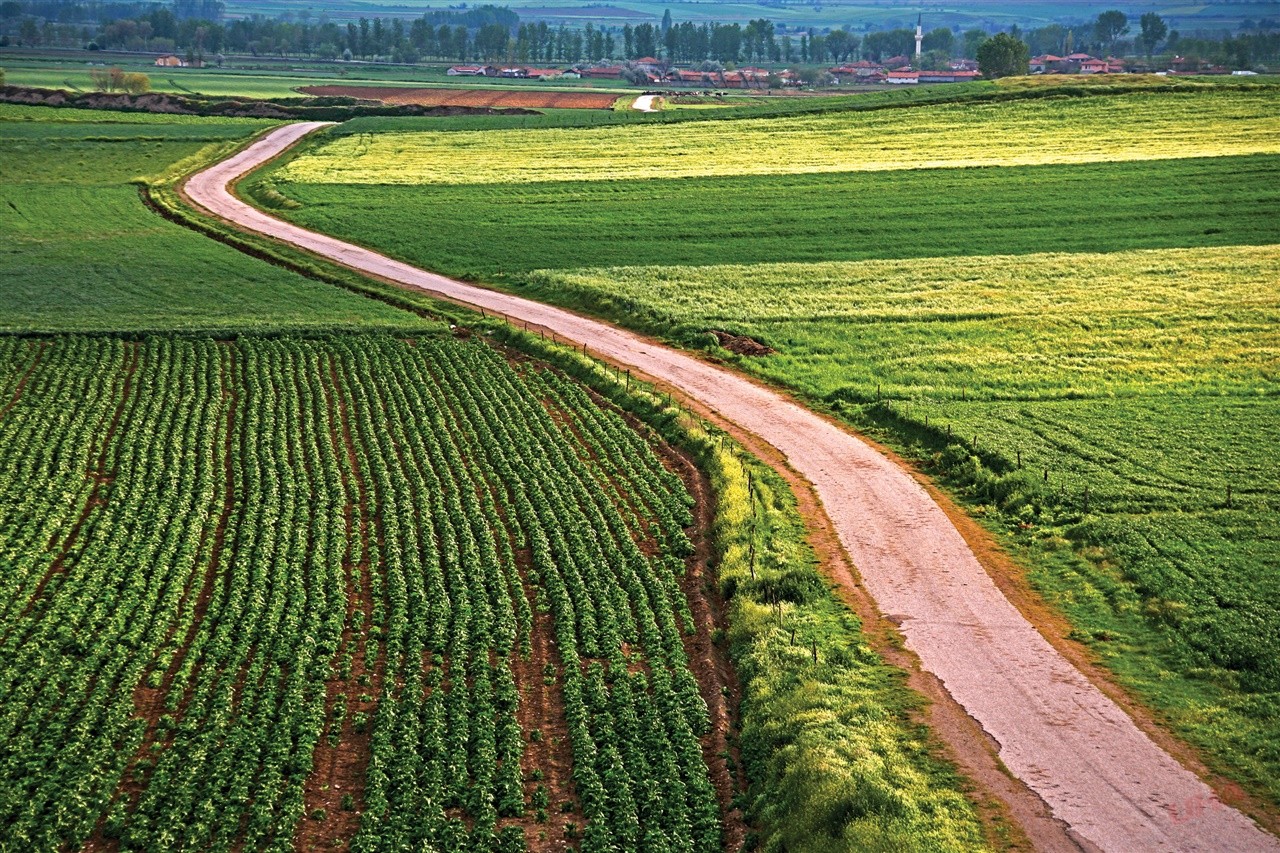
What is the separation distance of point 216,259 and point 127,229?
10918 mm

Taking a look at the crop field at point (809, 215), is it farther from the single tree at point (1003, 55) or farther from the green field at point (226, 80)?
the green field at point (226, 80)

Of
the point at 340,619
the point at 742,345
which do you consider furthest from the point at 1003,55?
the point at 340,619

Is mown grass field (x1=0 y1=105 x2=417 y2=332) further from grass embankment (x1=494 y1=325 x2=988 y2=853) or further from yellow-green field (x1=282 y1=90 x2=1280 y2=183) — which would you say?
grass embankment (x1=494 y1=325 x2=988 y2=853)

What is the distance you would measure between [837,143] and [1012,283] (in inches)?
1628

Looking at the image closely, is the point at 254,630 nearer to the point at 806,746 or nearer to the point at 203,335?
the point at 806,746

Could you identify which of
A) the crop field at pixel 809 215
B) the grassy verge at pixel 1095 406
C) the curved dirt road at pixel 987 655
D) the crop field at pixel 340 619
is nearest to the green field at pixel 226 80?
the crop field at pixel 809 215

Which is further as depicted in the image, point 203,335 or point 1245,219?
point 1245,219

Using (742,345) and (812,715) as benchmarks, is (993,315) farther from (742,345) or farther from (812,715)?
(812,715)

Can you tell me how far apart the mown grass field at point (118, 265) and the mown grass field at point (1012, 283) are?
29.2 feet

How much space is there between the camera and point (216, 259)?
66375mm

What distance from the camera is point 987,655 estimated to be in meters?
27.1

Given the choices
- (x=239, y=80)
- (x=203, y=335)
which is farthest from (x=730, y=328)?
(x=239, y=80)

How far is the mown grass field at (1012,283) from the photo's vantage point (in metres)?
29.8

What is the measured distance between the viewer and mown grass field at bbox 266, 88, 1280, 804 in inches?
1173
